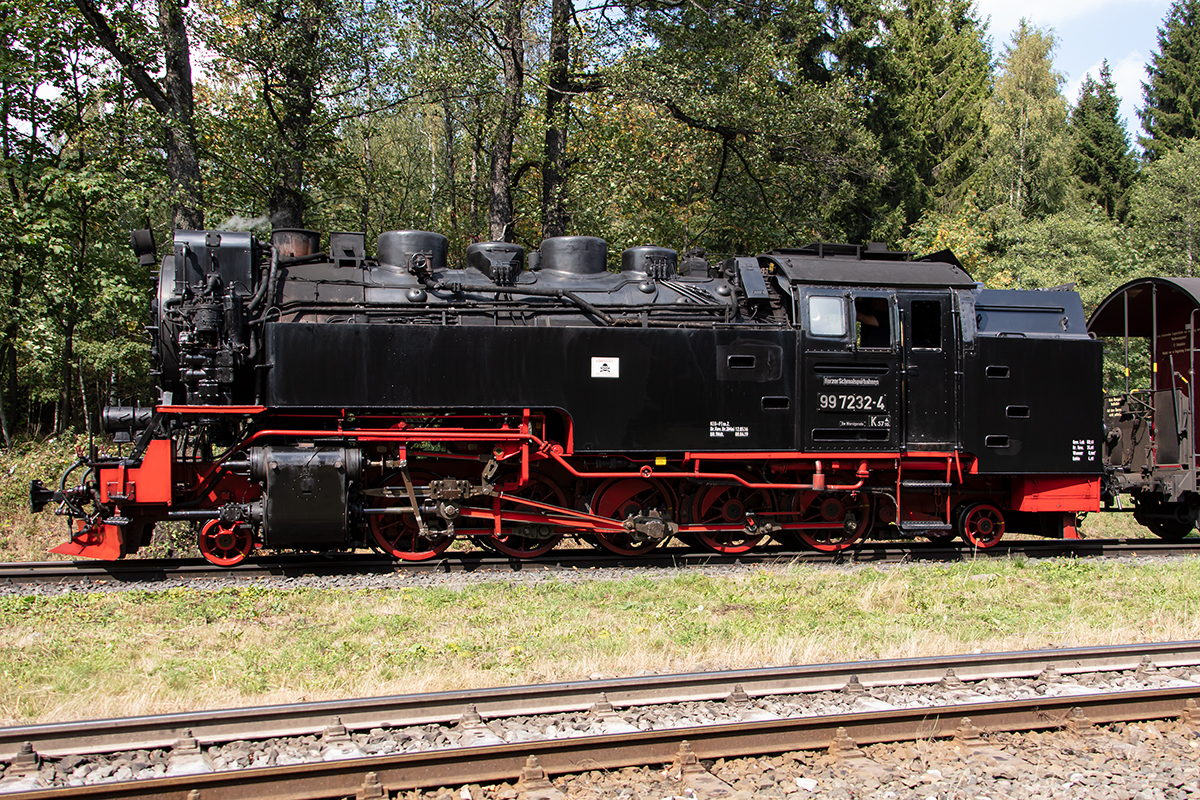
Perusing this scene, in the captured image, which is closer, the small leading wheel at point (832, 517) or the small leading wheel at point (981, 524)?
the small leading wheel at point (832, 517)

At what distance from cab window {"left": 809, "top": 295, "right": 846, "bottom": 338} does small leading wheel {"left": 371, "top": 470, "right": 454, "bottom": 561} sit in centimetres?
433

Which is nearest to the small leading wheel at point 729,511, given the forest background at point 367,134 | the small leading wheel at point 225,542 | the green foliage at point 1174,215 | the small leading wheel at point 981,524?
the small leading wheel at point 981,524

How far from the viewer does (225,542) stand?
860 centimetres

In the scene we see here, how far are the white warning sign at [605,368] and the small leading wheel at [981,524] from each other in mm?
4507

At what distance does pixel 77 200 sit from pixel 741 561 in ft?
41.0

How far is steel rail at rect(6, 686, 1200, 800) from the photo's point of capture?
3.73 m

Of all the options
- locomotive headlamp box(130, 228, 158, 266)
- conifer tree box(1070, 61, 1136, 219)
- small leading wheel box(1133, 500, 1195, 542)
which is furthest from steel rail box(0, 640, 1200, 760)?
conifer tree box(1070, 61, 1136, 219)

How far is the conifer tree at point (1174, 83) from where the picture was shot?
38.2 meters

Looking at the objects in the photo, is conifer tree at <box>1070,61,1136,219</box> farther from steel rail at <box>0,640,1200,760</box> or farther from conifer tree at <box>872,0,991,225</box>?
steel rail at <box>0,640,1200,760</box>

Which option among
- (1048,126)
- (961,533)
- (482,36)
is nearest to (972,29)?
(1048,126)

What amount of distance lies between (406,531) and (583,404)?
2.27 metres

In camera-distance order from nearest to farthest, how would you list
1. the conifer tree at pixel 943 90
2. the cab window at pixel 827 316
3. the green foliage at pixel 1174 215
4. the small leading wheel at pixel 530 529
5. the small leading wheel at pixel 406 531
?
the small leading wheel at pixel 406 531, the small leading wheel at pixel 530 529, the cab window at pixel 827 316, the green foliage at pixel 1174 215, the conifer tree at pixel 943 90

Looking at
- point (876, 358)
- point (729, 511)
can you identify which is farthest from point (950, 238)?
point (729, 511)

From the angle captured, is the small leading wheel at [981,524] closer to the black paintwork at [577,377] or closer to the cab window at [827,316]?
the black paintwork at [577,377]
